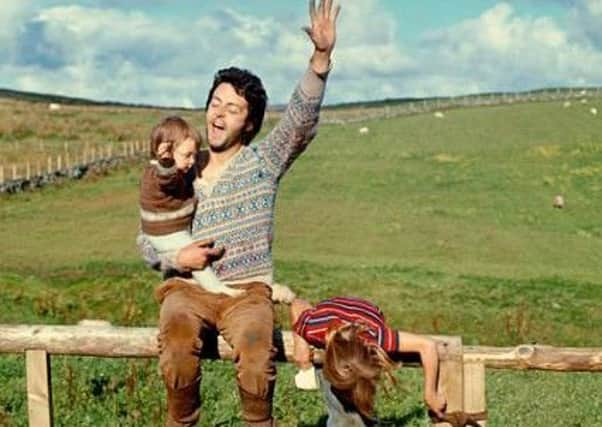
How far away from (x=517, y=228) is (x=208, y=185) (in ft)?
86.2

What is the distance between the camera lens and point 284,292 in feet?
20.0

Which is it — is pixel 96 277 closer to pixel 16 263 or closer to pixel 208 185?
pixel 16 263

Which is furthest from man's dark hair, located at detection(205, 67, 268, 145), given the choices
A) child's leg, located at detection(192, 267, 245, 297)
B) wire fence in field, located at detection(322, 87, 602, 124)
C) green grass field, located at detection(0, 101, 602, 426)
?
wire fence in field, located at detection(322, 87, 602, 124)

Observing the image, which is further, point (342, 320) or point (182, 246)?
point (182, 246)

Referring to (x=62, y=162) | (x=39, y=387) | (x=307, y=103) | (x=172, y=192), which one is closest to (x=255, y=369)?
(x=172, y=192)

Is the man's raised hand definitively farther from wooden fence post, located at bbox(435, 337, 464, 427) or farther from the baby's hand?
wooden fence post, located at bbox(435, 337, 464, 427)

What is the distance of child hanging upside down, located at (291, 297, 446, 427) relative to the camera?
5551 mm

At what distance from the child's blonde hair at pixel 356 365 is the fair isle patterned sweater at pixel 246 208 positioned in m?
0.65

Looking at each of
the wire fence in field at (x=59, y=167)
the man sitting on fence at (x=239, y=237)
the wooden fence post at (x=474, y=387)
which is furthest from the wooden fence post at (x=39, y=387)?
the wire fence in field at (x=59, y=167)

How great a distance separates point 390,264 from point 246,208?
59.8 feet

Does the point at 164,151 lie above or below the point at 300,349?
above

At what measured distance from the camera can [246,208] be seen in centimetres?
602

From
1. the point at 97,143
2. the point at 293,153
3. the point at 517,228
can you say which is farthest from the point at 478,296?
the point at 97,143

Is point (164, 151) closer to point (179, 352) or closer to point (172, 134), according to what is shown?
point (172, 134)
